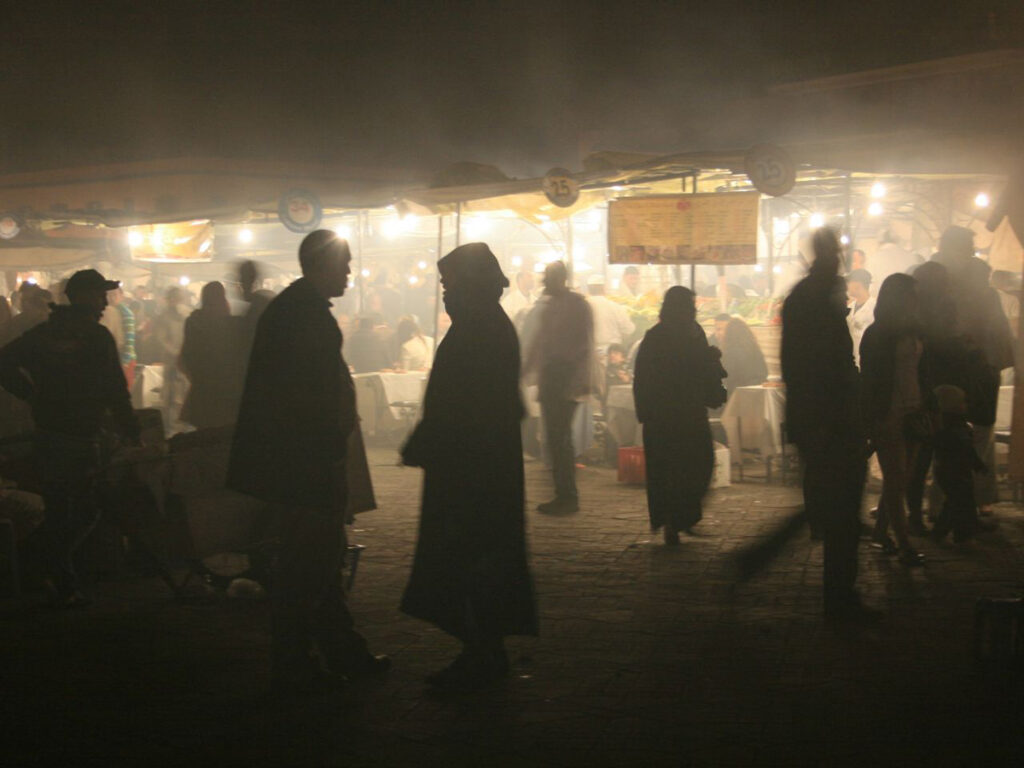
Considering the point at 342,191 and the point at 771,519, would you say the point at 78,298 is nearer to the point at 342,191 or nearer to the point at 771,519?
the point at 771,519

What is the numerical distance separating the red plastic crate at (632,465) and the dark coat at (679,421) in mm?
3041

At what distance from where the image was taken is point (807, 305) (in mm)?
6301

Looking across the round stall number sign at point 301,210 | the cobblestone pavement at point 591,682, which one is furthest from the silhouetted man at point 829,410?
the round stall number sign at point 301,210

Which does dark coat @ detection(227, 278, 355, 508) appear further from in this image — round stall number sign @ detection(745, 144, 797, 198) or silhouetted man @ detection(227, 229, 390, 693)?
round stall number sign @ detection(745, 144, 797, 198)

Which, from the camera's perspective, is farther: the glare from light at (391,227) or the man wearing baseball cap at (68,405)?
the glare from light at (391,227)

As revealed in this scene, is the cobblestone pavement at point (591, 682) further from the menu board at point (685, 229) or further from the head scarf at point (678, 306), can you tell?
the menu board at point (685, 229)

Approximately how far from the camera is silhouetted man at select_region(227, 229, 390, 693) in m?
4.98

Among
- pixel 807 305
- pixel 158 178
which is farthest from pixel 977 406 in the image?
pixel 158 178

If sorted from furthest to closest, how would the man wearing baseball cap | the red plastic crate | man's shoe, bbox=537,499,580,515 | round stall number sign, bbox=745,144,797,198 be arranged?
the red plastic crate < round stall number sign, bbox=745,144,797,198 < man's shoe, bbox=537,499,580,515 < the man wearing baseball cap

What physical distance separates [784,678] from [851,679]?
0.94ft

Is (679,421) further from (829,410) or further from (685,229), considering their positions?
(685,229)

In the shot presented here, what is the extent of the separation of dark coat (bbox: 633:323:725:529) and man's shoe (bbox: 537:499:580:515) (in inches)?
59.6

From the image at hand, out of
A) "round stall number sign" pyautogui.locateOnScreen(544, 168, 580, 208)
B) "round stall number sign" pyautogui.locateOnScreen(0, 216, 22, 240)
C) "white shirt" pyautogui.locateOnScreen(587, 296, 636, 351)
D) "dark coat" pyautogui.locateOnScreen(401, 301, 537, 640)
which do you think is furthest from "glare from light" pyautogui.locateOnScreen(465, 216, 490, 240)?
"dark coat" pyautogui.locateOnScreen(401, 301, 537, 640)

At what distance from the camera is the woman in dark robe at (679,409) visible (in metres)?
8.73
